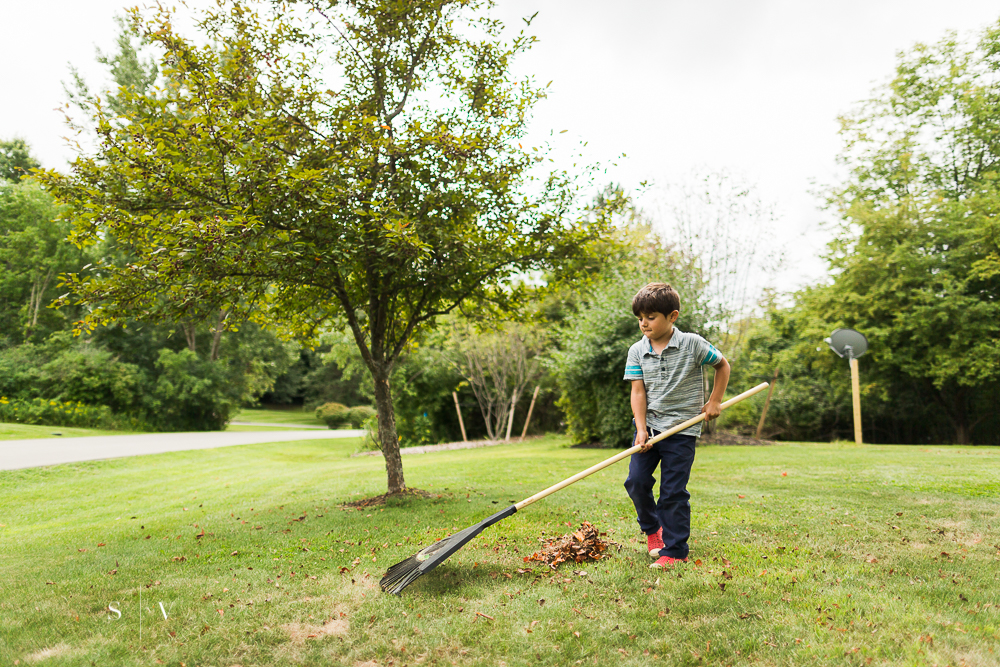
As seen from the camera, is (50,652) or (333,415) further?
(333,415)

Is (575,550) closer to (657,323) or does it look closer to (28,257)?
(657,323)

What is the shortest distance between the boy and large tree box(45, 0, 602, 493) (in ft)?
7.69

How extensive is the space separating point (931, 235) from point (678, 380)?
17687 millimetres

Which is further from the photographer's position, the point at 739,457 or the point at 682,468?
the point at 739,457

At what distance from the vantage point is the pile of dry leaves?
158 inches

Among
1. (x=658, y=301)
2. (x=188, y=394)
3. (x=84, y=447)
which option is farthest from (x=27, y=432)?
(x=658, y=301)

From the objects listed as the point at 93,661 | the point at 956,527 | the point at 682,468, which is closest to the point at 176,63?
the point at 93,661

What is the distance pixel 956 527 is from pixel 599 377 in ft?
34.1

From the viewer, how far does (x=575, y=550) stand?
13.3ft

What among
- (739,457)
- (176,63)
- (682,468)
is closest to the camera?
(682,468)

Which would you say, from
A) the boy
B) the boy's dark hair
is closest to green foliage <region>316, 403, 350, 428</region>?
the boy

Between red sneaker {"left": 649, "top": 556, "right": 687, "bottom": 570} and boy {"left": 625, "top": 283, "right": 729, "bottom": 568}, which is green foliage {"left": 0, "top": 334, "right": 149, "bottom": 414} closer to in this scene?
boy {"left": 625, "top": 283, "right": 729, "bottom": 568}

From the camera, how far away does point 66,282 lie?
5078 millimetres

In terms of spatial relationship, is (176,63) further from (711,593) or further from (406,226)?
(711,593)
